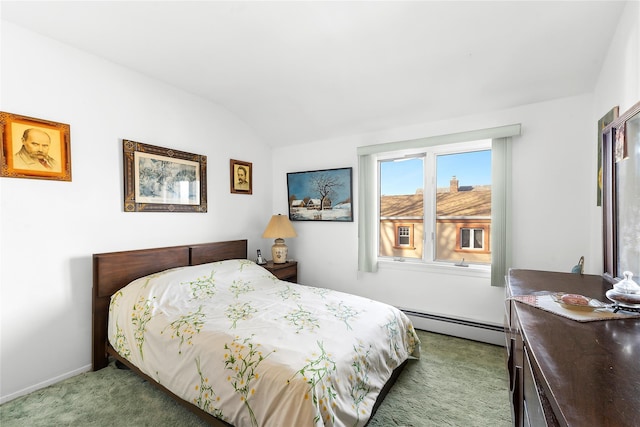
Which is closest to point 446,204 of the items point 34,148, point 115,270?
point 115,270

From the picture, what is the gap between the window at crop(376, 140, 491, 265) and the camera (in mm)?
2908

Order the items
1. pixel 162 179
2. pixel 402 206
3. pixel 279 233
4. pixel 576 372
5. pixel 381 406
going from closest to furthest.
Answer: pixel 576 372 → pixel 381 406 → pixel 162 179 → pixel 402 206 → pixel 279 233

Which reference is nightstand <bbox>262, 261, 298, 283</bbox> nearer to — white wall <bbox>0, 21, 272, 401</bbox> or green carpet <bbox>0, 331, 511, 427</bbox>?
white wall <bbox>0, 21, 272, 401</bbox>

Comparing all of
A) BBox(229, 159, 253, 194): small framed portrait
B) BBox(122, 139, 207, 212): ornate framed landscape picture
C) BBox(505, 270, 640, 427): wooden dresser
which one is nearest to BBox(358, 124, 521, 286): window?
BBox(229, 159, 253, 194): small framed portrait

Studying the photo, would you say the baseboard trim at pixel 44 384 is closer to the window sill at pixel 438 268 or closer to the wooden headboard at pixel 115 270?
the wooden headboard at pixel 115 270

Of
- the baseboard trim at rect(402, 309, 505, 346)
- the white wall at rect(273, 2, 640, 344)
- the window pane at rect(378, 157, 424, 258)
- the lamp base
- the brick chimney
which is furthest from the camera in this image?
the lamp base

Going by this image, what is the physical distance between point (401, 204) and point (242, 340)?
2.35 m

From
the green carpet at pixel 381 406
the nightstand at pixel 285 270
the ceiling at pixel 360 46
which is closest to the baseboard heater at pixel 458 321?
the green carpet at pixel 381 406

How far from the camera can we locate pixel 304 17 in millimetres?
1926

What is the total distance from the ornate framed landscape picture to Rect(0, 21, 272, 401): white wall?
0.23 ft

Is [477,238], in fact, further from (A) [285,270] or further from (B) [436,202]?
(A) [285,270]

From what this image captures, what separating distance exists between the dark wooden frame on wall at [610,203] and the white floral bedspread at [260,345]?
4.30 ft

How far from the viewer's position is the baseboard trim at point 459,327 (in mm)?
2684

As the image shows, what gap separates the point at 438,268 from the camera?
3.00m
